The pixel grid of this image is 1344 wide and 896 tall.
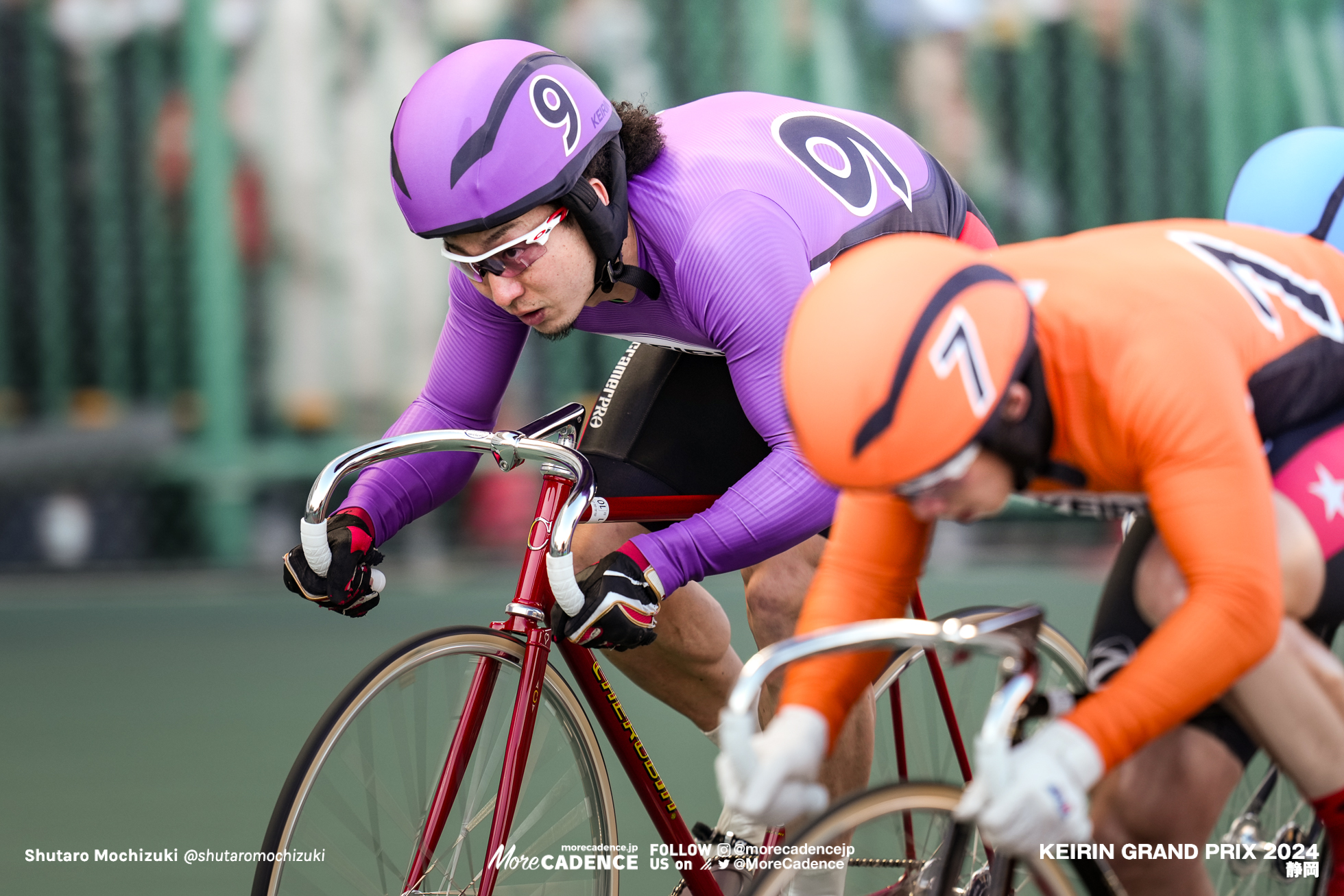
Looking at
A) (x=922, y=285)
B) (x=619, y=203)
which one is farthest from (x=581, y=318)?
(x=922, y=285)

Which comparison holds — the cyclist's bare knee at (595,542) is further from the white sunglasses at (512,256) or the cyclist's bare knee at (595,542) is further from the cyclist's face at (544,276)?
the white sunglasses at (512,256)

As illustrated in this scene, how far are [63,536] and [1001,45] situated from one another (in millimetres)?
4788

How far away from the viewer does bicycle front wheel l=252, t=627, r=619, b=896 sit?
6.81 ft

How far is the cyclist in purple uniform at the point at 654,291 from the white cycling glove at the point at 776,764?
1.62ft

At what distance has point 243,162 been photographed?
6312 millimetres

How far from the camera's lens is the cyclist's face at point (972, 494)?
5.19 feet

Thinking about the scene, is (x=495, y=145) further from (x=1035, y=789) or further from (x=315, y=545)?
(x=1035, y=789)

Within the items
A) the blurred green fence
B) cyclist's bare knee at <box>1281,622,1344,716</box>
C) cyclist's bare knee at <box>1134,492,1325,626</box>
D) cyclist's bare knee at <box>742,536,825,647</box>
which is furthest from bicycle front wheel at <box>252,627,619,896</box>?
the blurred green fence

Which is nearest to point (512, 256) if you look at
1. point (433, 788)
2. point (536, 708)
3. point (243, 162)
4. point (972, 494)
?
point (536, 708)

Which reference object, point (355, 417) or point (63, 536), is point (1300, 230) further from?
point (63, 536)

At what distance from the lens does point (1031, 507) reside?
668 cm

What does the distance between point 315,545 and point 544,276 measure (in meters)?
0.56

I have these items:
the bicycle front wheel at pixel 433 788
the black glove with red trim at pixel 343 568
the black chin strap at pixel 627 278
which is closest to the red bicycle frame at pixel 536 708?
the bicycle front wheel at pixel 433 788

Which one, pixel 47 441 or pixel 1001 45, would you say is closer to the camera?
pixel 47 441
